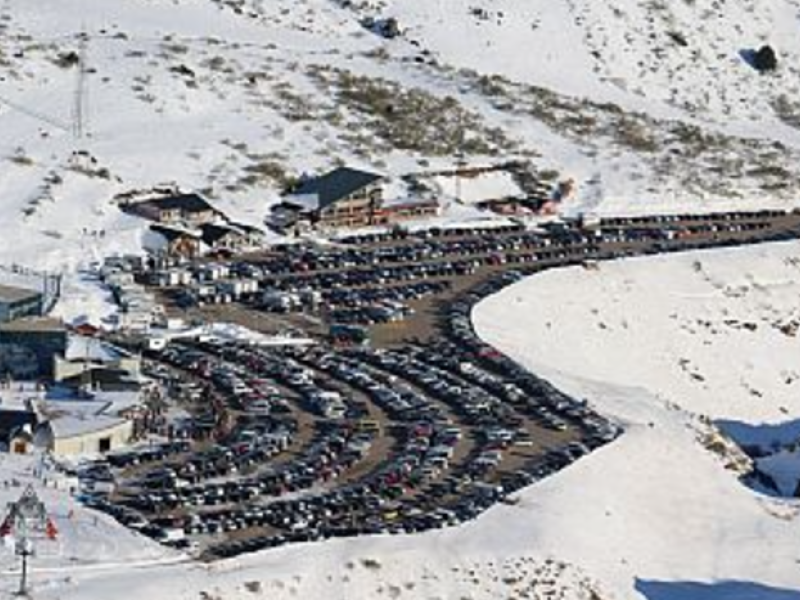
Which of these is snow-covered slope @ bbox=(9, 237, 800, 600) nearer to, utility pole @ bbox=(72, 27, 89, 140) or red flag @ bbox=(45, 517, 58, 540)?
red flag @ bbox=(45, 517, 58, 540)

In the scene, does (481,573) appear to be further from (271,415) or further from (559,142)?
(559,142)

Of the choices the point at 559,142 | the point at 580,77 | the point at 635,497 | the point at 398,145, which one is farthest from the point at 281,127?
the point at 635,497

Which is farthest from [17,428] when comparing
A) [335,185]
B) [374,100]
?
[374,100]

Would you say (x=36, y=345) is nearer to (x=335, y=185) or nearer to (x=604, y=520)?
(x=604, y=520)

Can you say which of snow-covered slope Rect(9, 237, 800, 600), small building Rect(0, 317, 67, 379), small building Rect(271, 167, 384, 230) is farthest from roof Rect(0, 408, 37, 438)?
small building Rect(271, 167, 384, 230)

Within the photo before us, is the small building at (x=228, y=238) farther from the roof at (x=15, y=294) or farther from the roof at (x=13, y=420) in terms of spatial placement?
the roof at (x=13, y=420)
